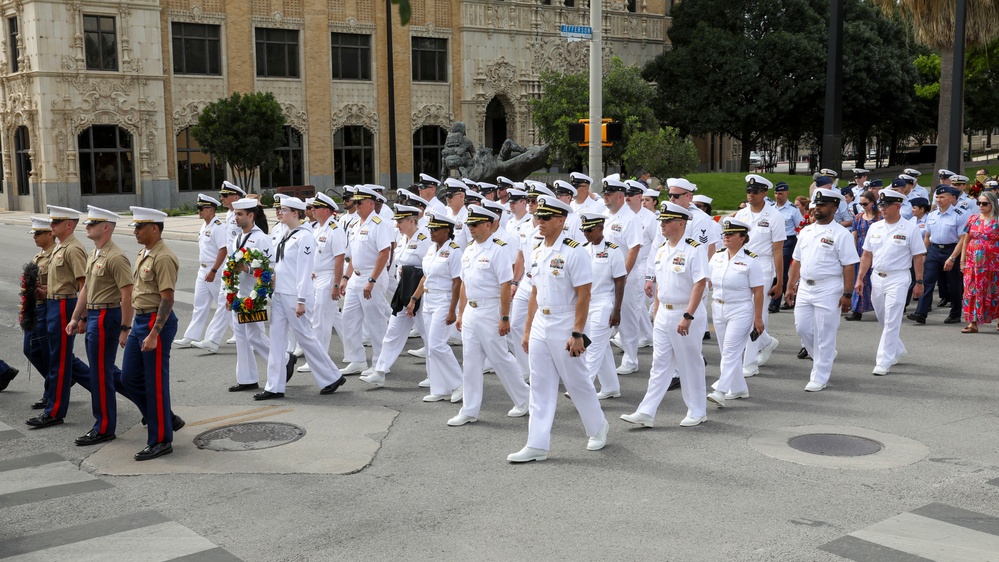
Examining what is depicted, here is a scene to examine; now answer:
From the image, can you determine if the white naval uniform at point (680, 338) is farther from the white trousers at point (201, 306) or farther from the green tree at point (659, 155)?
the green tree at point (659, 155)

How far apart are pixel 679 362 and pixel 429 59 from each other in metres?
43.2

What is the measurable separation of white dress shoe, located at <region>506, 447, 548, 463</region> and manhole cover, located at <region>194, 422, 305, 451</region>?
199 centimetres

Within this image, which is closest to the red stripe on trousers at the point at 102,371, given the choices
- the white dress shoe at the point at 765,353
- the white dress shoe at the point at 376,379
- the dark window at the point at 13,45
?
the white dress shoe at the point at 376,379

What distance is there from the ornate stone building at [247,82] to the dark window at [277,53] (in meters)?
0.05

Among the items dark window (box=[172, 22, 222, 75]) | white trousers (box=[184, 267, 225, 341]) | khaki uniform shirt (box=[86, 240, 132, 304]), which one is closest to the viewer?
khaki uniform shirt (box=[86, 240, 132, 304])

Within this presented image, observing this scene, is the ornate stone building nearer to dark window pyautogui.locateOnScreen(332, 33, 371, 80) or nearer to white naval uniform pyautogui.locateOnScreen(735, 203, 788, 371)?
dark window pyautogui.locateOnScreen(332, 33, 371, 80)

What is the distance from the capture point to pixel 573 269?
25.0ft

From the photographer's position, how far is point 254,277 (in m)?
9.97

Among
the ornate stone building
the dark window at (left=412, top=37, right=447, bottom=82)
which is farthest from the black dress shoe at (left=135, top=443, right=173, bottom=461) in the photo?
the dark window at (left=412, top=37, right=447, bottom=82)

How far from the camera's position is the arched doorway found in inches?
2148

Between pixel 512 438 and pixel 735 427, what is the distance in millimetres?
1979

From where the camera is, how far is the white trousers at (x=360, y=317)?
11.1m

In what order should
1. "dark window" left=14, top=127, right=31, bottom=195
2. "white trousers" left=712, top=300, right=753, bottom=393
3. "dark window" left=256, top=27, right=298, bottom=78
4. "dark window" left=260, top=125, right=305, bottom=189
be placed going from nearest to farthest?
"white trousers" left=712, top=300, right=753, bottom=393
"dark window" left=14, top=127, right=31, bottom=195
"dark window" left=256, top=27, right=298, bottom=78
"dark window" left=260, top=125, right=305, bottom=189

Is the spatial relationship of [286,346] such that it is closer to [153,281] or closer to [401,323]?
[401,323]
